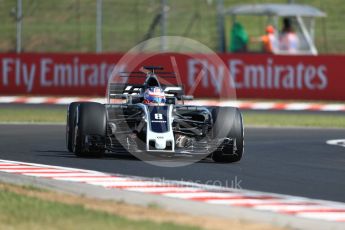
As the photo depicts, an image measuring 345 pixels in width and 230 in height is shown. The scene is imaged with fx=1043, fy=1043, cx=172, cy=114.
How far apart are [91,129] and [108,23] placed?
68.6 ft

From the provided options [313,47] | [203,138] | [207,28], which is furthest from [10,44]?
[203,138]

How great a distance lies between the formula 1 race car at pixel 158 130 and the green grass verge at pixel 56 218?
4.45 m

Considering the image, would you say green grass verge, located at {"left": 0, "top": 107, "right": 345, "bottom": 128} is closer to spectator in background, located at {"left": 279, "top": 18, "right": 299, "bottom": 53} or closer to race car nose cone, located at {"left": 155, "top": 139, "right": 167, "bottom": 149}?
spectator in background, located at {"left": 279, "top": 18, "right": 299, "bottom": 53}

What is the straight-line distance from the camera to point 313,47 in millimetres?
35375

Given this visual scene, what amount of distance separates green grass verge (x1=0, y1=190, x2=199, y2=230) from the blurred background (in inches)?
923

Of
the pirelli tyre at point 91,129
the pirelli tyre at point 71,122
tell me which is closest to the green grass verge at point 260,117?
the pirelli tyre at point 71,122

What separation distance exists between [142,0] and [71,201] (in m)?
25.7

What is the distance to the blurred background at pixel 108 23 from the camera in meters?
33.6

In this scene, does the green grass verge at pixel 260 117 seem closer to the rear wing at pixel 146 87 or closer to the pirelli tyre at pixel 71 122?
the rear wing at pixel 146 87

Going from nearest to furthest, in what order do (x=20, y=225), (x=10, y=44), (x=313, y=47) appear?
(x=20, y=225), (x=10, y=44), (x=313, y=47)

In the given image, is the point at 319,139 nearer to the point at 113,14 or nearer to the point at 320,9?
the point at 113,14

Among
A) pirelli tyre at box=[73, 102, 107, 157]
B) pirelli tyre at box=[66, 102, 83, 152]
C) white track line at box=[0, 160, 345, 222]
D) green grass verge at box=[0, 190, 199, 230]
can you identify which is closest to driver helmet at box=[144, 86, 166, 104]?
pirelli tyre at box=[73, 102, 107, 157]

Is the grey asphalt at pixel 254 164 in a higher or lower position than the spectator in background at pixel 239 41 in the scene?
lower

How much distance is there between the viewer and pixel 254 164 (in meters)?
14.4
